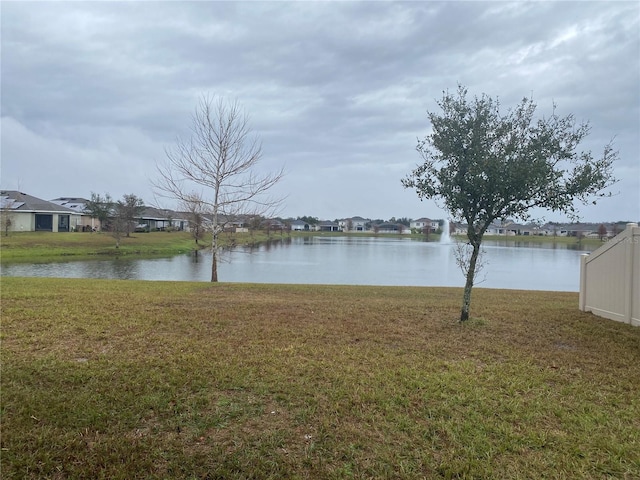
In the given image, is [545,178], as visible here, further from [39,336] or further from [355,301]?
[39,336]

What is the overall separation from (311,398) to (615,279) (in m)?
6.57

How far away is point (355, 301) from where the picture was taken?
10266 mm

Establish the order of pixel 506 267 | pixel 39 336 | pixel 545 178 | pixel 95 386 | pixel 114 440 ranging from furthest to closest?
pixel 506 267 → pixel 545 178 → pixel 39 336 → pixel 95 386 → pixel 114 440

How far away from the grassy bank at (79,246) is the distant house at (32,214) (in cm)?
267

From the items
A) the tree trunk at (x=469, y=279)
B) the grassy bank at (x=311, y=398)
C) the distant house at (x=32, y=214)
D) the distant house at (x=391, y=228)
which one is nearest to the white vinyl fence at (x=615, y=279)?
the grassy bank at (x=311, y=398)

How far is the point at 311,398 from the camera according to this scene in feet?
13.1

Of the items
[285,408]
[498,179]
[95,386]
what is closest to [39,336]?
[95,386]

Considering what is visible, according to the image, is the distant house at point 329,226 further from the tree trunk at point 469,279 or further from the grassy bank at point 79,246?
the tree trunk at point 469,279

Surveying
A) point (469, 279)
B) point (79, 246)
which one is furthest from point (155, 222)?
point (469, 279)

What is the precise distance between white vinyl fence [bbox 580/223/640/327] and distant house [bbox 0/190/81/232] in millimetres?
45303

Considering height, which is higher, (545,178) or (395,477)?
(545,178)

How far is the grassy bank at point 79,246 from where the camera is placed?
108 ft

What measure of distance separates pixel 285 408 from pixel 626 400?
3.29m

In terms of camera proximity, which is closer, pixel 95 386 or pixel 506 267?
pixel 95 386
